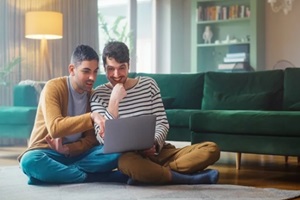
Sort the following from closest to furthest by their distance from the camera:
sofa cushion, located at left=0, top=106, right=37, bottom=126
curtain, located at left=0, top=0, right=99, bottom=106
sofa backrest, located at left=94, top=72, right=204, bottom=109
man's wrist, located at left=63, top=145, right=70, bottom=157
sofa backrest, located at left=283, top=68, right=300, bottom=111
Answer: man's wrist, located at left=63, top=145, right=70, bottom=157 → sofa backrest, located at left=283, top=68, right=300, bottom=111 → sofa cushion, located at left=0, top=106, right=37, bottom=126 → sofa backrest, located at left=94, top=72, right=204, bottom=109 → curtain, located at left=0, top=0, right=99, bottom=106

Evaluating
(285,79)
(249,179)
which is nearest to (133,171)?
(249,179)

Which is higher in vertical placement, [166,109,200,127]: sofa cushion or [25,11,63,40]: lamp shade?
[25,11,63,40]: lamp shade

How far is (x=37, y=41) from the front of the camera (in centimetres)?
638

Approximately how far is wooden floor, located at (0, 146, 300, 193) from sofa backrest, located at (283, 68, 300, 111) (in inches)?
18.6

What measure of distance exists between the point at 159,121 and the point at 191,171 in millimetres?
334

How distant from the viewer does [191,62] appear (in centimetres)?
777

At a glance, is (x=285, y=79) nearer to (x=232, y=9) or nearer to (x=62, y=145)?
(x=62, y=145)

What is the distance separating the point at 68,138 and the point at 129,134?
46cm

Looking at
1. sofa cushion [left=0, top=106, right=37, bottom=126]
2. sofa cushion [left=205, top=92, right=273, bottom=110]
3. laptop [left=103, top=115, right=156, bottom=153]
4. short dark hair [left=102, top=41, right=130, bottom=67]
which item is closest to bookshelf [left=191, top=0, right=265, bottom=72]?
sofa cushion [left=205, top=92, right=273, bottom=110]

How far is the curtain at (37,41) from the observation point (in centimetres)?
609

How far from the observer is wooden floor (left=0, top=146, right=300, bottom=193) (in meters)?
3.32

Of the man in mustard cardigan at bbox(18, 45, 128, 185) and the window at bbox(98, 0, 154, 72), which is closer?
the man in mustard cardigan at bbox(18, 45, 128, 185)

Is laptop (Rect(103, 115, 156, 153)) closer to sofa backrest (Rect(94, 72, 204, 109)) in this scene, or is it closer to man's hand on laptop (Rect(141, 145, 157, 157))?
man's hand on laptop (Rect(141, 145, 157, 157))

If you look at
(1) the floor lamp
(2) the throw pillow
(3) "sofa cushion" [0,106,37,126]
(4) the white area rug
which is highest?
(1) the floor lamp
